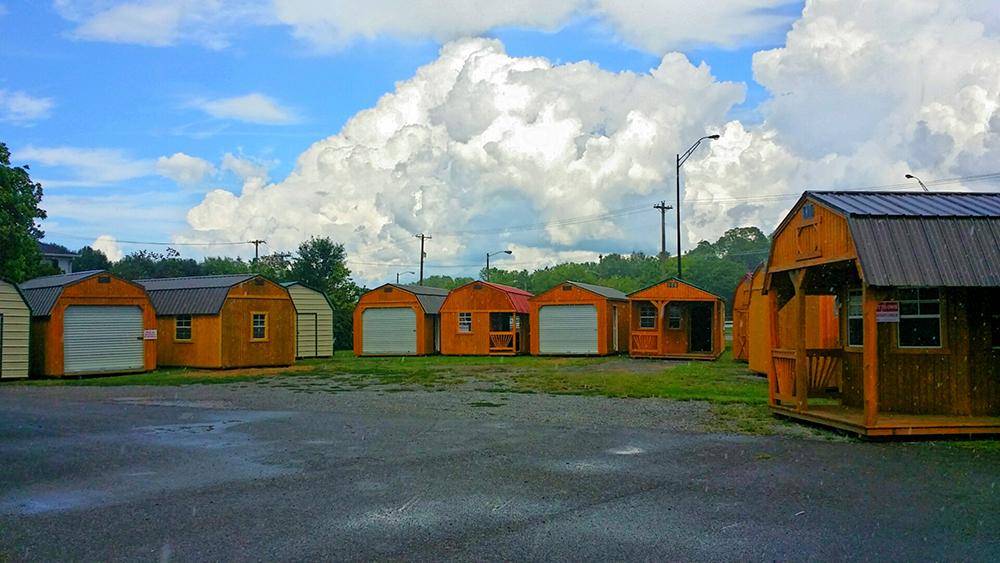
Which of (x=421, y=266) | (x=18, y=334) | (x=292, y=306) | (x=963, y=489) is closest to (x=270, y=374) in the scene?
(x=292, y=306)

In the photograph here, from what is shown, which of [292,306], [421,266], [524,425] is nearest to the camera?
[524,425]

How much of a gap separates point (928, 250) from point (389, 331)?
2985cm

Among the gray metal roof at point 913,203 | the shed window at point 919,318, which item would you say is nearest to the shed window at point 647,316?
the gray metal roof at point 913,203

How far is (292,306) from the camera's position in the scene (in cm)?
3109

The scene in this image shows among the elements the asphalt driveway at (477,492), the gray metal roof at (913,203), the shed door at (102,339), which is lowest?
the asphalt driveway at (477,492)

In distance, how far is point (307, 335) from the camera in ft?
117

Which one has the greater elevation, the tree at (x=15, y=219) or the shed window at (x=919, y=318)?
the tree at (x=15, y=219)

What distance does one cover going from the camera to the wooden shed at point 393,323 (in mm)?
38750

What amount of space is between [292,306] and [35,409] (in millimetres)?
15536

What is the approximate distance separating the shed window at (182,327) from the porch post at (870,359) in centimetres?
2415

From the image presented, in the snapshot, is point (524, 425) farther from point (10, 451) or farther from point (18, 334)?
point (18, 334)

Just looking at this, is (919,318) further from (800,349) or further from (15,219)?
(15,219)

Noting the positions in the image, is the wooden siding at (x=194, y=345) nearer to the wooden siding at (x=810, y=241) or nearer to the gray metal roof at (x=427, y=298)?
the gray metal roof at (x=427, y=298)

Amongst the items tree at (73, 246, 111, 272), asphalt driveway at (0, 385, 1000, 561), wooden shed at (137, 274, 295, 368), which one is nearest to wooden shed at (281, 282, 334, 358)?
wooden shed at (137, 274, 295, 368)
